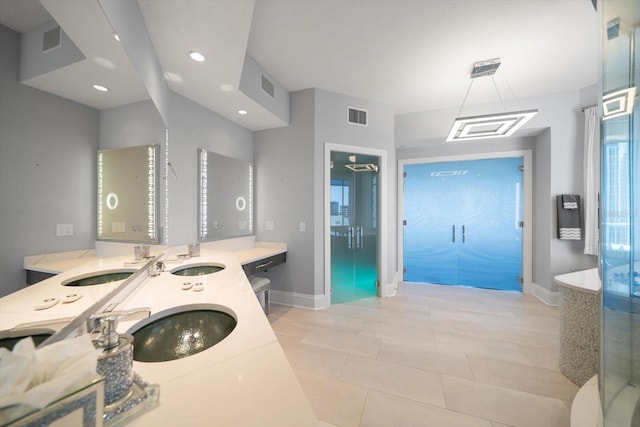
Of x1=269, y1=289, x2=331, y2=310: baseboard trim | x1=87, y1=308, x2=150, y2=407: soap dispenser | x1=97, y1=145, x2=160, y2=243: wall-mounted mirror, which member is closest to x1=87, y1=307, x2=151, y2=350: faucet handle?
x1=87, y1=308, x2=150, y2=407: soap dispenser

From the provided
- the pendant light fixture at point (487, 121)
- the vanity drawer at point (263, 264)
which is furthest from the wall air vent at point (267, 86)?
the pendant light fixture at point (487, 121)

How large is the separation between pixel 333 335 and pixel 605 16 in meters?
2.82

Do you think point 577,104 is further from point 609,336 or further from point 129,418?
point 129,418

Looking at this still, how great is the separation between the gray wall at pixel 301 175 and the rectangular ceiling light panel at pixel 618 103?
2594mm

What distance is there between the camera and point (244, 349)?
70 centimetres

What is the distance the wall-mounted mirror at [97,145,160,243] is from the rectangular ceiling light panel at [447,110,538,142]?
2840mm

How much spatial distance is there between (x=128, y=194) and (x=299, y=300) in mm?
2664

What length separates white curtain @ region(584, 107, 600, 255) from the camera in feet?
10.2

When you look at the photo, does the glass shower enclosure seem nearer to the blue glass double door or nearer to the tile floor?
the tile floor

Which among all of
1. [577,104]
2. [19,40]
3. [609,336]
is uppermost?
[577,104]

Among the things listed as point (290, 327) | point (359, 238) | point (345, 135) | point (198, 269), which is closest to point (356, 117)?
point (345, 135)

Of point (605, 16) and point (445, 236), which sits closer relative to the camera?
point (605, 16)

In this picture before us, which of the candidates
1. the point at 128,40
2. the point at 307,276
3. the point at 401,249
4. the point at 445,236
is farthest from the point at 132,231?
the point at 445,236

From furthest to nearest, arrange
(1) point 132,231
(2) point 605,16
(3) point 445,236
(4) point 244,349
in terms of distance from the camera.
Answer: (3) point 445,236, (1) point 132,231, (2) point 605,16, (4) point 244,349
